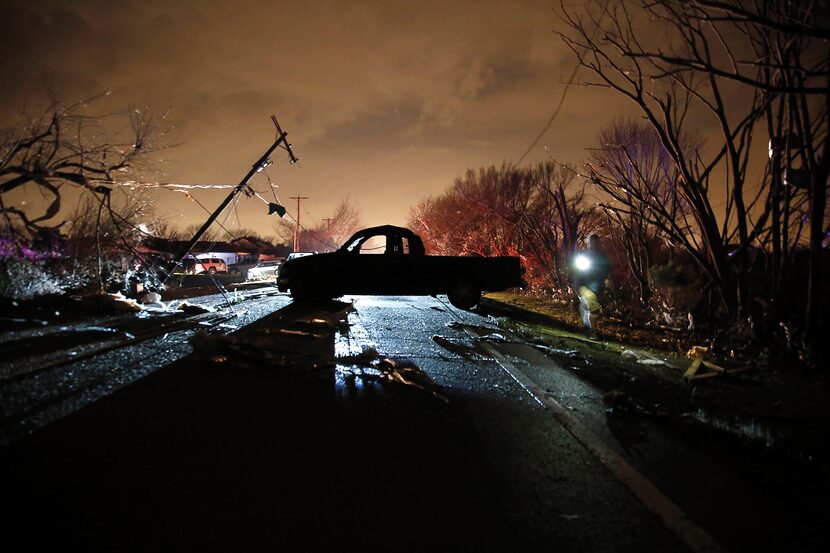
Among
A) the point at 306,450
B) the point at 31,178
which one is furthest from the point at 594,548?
the point at 31,178

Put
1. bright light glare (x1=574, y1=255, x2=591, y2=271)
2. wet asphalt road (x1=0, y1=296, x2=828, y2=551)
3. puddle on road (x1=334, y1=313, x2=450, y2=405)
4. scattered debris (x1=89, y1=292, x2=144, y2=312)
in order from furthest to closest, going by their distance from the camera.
Result: bright light glare (x1=574, y1=255, x2=591, y2=271) → scattered debris (x1=89, y1=292, x2=144, y2=312) → puddle on road (x1=334, y1=313, x2=450, y2=405) → wet asphalt road (x1=0, y1=296, x2=828, y2=551)

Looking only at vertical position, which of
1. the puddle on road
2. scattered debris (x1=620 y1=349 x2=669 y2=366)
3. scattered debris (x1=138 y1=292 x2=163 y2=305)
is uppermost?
scattered debris (x1=138 y1=292 x2=163 y2=305)

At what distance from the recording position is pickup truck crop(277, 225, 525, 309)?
10992 mm

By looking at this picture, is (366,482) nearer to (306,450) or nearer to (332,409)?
(306,450)

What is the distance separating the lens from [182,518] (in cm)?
219

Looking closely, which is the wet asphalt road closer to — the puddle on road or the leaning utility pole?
the puddle on road

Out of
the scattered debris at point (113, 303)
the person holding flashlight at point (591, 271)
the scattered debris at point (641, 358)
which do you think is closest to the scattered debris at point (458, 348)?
the scattered debris at point (641, 358)

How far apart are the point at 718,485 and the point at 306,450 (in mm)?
2528

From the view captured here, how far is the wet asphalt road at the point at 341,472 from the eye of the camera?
213cm

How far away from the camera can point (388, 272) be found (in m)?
11.1

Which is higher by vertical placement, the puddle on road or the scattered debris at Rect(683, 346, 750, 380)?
the puddle on road

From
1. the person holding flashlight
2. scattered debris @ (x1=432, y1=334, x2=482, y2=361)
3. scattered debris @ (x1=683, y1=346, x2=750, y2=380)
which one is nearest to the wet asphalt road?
scattered debris @ (x1=432, y1=334, x2=482, y2=361)

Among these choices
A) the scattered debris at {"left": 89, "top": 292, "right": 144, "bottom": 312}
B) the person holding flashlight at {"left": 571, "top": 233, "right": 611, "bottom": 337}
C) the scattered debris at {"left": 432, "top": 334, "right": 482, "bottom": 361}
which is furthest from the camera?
the person holding flashlight at {"left": 571, "top": 233, "right": 611, "bottom": 337}

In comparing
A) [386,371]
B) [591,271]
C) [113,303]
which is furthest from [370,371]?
[591,271]
